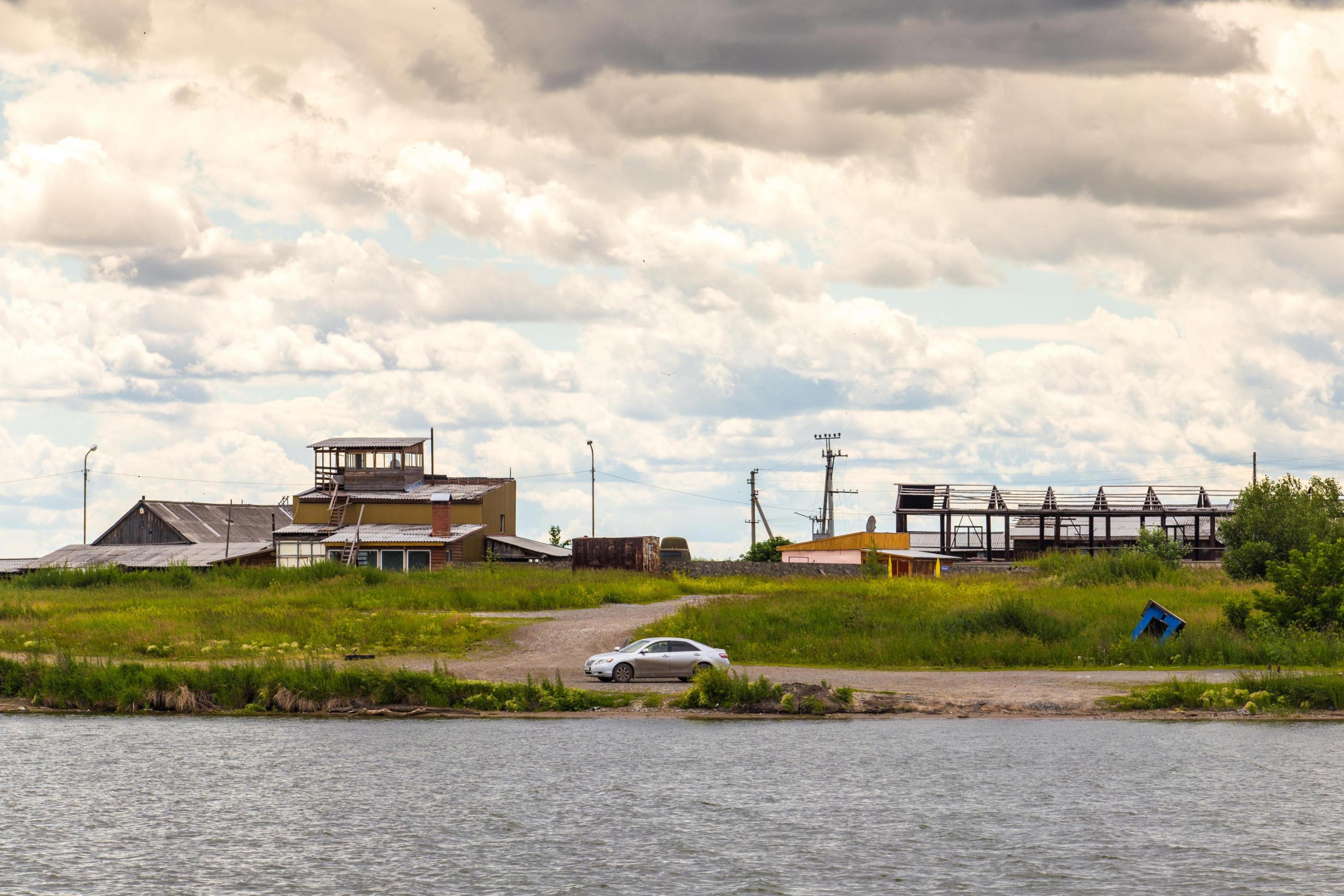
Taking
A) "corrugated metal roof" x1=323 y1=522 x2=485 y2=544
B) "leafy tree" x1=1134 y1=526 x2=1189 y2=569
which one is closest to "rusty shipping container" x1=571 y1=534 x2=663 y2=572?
"corrugated metal roof" x1=323 y1=522 x2=485 y2=544

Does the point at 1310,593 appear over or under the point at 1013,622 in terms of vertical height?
over

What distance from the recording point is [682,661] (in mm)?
41094

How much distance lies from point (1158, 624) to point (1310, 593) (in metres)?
5.56

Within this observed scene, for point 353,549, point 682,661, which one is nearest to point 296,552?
point 353,549

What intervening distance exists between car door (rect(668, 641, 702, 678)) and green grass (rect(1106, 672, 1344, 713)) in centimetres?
1254

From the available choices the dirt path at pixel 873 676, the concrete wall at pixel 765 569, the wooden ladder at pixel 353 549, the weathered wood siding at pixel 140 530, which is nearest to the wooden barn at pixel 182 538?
the weathered wood siding at pixel 140 530

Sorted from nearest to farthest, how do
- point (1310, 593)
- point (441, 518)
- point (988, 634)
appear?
point (1310, 593) → point (988, 634) → point (441, 518)

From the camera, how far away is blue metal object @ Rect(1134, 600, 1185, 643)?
45.5m

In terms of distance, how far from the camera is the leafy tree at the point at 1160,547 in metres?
82.2

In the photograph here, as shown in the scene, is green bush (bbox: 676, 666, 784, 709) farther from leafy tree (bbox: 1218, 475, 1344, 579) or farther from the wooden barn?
the wooden barn

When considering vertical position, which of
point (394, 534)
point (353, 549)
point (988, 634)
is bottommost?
point (988, 634)

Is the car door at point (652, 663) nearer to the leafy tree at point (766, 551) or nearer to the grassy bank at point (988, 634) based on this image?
the grassy bank at point (988, 634)

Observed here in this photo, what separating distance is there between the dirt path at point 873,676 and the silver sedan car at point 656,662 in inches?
15.0

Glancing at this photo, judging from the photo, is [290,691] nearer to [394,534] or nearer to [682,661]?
[682,661]
